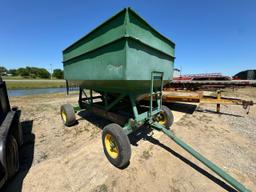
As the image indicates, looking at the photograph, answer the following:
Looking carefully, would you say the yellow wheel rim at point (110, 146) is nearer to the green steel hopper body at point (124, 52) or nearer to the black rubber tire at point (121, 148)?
the black rubber tire at point (121, 148)

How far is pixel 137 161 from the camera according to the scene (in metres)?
2.60

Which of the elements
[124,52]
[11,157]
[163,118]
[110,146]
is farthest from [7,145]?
[163,118]

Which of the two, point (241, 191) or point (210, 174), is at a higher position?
point (241, 191)

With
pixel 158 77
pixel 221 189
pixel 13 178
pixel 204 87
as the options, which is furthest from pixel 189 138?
pixel 204 87

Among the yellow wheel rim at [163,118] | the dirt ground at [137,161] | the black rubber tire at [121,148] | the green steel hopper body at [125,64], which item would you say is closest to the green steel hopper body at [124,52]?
the green steel hopper body at [125,64]

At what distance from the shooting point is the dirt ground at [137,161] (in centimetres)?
204

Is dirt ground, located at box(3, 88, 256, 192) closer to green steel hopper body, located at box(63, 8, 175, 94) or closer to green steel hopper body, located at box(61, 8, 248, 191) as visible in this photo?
green steel hopper body, located at box(61, 8, 248, 191)

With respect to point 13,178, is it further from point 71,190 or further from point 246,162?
point 246,162

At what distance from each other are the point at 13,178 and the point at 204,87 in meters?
8.99

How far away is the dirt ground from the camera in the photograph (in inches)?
80.4

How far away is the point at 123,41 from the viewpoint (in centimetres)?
227

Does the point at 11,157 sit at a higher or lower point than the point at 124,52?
lower

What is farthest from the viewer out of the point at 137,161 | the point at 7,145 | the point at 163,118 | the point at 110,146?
the point at 163,118

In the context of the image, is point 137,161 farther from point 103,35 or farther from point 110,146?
point 103,35
